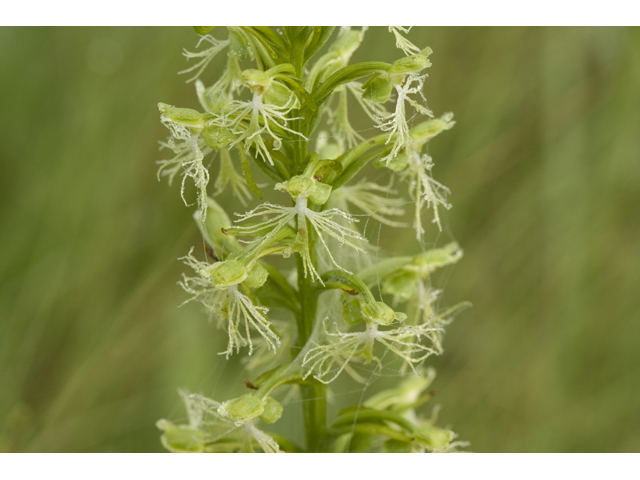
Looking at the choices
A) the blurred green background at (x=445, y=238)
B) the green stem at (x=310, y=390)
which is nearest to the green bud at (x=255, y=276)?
the green stem at (x=310, y=390)

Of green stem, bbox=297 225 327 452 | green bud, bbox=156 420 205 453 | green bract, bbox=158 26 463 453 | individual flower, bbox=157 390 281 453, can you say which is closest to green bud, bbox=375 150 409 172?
green bract, bbox=158 26 463 453

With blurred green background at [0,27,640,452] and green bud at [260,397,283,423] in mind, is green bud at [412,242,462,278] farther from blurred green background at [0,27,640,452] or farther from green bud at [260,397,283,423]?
blurred green background at [0,27,640,452]

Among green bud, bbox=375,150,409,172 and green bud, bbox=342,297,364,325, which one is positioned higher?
green bud, bbox=375,150,409,172

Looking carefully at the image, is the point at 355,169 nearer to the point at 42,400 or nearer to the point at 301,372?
the point at 301,372

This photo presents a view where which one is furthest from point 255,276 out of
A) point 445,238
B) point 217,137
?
point 445,238

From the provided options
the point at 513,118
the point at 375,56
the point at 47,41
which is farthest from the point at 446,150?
the point at 47,41

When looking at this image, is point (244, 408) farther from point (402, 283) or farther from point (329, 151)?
point (329, 151)

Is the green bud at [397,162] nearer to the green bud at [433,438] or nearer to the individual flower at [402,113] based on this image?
the individual flower at [402,113]
